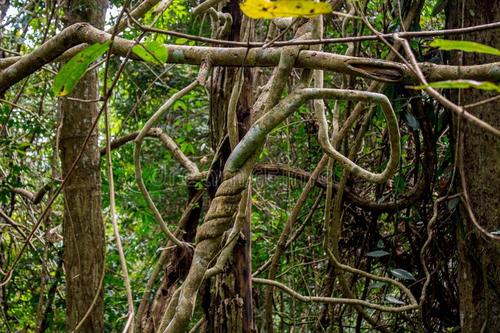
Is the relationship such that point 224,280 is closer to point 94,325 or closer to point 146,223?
point 94,325

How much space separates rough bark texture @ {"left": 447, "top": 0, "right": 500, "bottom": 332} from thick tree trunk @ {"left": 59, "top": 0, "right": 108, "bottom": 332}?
Result: 3.59 ft

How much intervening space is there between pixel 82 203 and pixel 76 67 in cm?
122

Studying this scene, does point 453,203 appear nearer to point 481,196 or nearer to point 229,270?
point 481,196

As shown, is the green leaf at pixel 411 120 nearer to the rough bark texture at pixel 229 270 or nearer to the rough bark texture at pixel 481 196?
the rough bark texture at pixel 481 196

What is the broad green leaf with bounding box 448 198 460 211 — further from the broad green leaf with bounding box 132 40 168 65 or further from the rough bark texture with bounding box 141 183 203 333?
the broad green leaf with bounding box 132 40 168 65

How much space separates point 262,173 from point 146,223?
0.84 metres

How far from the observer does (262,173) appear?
7.54 ft

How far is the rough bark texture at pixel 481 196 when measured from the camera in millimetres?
1409

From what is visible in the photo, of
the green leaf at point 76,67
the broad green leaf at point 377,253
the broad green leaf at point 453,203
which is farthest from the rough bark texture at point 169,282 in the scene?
the green leaf at point 76,67

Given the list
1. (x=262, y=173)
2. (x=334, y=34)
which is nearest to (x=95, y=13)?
(x=262, y=173)

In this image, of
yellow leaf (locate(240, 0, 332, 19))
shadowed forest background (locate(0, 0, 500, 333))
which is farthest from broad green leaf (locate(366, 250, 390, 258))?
yellow leaf (locate(240, 0, 332, 19))

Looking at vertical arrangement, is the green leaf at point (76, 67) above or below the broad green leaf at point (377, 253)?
above

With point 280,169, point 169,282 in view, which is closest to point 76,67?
point 169,282

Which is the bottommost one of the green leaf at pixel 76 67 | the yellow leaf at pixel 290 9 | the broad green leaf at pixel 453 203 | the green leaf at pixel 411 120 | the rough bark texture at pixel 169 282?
the rough bark texture at pixel 169 282
